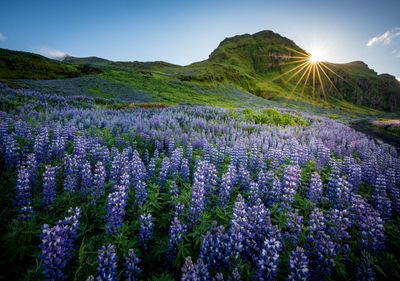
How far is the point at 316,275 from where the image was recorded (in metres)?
3.09

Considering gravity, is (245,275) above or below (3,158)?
below

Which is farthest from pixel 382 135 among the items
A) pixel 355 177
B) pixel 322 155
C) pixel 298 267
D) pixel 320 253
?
pixel 298 267

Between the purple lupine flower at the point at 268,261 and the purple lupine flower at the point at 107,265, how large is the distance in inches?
76.7

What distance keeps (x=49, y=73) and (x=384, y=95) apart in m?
222

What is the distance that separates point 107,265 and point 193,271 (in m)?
1.14

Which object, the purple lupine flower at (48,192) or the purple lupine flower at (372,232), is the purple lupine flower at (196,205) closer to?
the purple lupine flower at (48,192)

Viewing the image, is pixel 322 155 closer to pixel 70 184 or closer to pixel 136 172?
pixel 136 172

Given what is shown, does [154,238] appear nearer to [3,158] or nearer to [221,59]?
[3,158]

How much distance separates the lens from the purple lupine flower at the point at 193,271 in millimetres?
2533

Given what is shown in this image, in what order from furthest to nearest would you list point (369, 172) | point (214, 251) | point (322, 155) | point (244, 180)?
point (322, 155) → point (369, 172) → point (244, 180) → point (214, 251)

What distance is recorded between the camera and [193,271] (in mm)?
2566

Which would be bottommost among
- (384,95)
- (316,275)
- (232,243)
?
(316,275)

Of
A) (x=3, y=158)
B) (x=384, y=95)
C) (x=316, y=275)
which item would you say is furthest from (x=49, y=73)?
(x=384, y=95)

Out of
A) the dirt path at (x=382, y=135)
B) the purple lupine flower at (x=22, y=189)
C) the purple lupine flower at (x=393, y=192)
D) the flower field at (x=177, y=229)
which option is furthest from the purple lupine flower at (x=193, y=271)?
the dirt path at (x=382, y=135)
